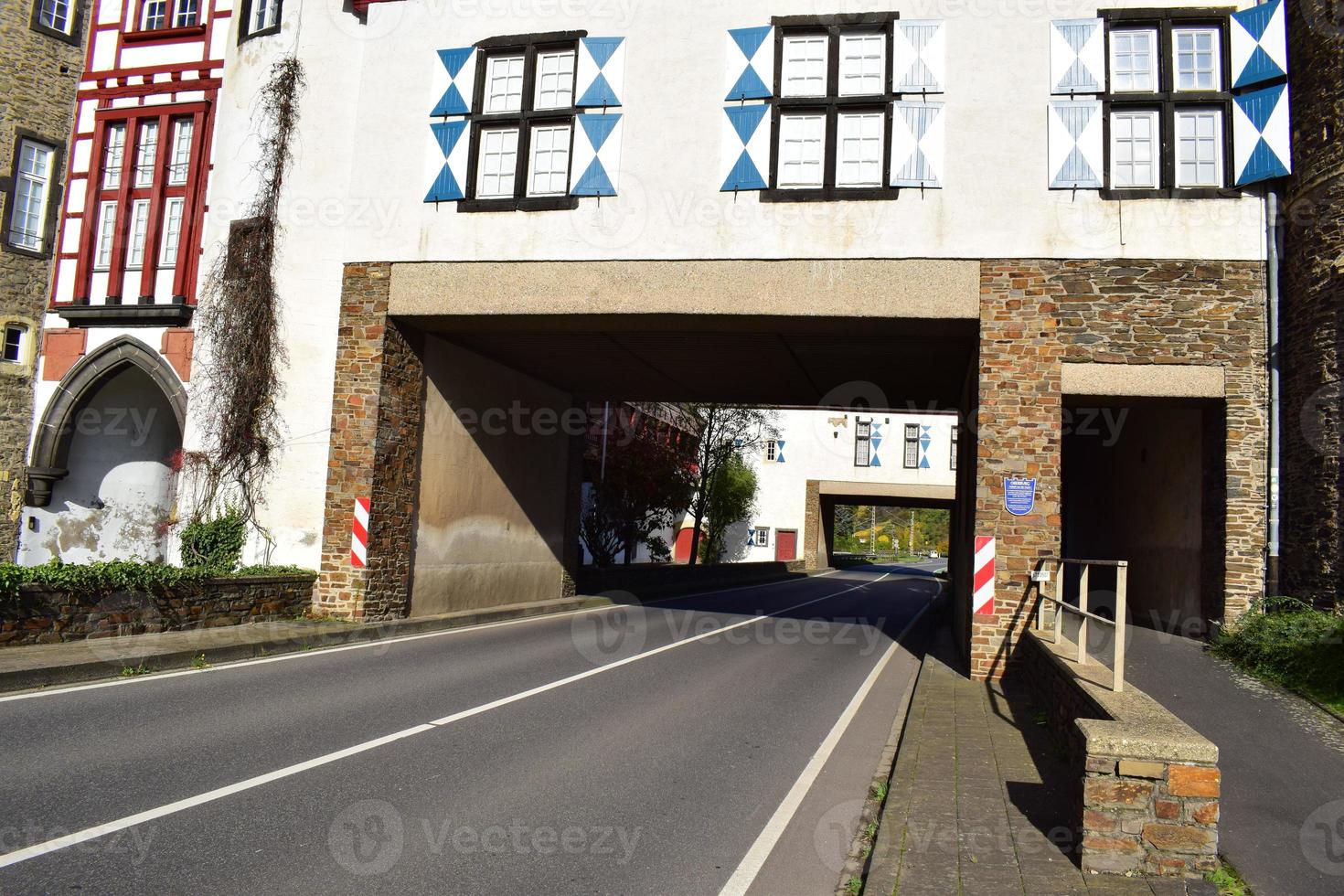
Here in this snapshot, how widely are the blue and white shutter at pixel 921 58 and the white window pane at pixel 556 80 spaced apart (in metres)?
4.61

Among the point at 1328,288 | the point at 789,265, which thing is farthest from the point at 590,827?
the point at 1328,288

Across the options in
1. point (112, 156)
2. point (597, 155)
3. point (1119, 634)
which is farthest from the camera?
point (112, 156)

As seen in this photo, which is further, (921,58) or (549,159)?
(549,159)

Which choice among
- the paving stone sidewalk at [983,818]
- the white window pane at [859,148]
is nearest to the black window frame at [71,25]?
the white window pane at [859,148]

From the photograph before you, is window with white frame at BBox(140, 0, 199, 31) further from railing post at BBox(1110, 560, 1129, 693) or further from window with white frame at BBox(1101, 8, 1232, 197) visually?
railing post at BBox(1110, 560, 1129, 693)

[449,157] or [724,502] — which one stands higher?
[449,157]

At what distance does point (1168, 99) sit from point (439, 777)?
11.5 metres

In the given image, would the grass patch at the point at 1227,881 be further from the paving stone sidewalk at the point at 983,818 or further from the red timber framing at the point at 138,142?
the red timber framing at the point at 138,142

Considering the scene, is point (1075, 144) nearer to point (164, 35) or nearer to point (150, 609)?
point (150, 609)

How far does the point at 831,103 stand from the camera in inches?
512

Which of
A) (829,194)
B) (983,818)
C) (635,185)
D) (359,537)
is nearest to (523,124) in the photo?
(635,185)

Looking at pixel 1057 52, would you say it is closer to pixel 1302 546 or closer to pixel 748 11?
pixel 748 11

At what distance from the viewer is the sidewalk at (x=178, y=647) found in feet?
27.9

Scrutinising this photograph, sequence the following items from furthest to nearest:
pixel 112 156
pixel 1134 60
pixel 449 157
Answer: pixel 112 156
pixel 449 157
pixel 1134 60
